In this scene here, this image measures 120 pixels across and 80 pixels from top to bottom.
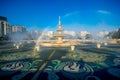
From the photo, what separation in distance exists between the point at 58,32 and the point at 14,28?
274ft

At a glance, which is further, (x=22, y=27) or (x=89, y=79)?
(x=22, y=27)

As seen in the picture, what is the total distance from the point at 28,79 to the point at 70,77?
2.89 m

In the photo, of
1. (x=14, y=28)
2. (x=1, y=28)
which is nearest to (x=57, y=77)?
(x=1, y=28)

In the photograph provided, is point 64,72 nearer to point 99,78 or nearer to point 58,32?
point 99,78

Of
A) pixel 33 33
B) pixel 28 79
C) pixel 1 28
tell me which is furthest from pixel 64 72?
pixel 33 33

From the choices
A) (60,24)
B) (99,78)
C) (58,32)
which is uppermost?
(60,24)

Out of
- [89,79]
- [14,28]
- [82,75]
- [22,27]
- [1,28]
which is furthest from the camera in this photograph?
[22,27]

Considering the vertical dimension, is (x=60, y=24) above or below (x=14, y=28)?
below

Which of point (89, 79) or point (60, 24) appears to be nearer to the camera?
point (89, 79)

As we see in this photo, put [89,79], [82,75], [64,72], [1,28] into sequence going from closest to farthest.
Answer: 1. [89,79]
2. [82,75]
3. [64,72]
4. [1,28]

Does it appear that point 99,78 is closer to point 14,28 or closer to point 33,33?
point 33,33

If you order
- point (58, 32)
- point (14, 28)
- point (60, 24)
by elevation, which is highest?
point (14, 28)

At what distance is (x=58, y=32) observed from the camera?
50031mm

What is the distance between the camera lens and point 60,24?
50562 millimetres
